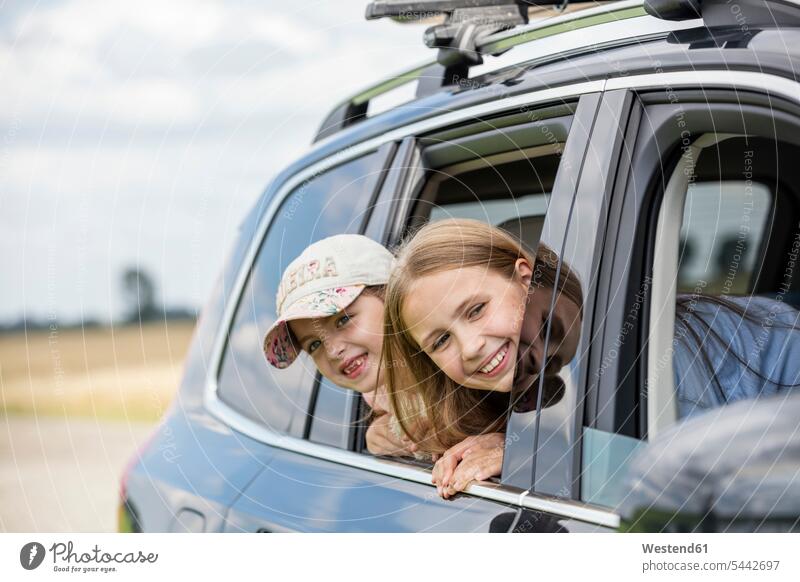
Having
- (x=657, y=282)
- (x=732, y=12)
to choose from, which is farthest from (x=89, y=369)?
(x=732, y=12)

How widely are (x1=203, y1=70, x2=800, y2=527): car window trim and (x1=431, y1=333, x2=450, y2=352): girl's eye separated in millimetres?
204

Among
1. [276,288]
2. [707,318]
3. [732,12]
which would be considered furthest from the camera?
[276,288]

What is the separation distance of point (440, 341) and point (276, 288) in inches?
21.0

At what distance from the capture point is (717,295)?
1.44 m

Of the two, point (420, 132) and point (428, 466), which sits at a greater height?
point (420, 132)

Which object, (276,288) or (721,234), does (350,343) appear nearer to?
(276,288)

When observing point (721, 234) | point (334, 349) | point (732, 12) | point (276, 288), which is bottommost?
point (334, 349)

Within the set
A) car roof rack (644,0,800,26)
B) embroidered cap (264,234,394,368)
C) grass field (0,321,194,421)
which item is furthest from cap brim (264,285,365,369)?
car roof rack (644,0,800,26)

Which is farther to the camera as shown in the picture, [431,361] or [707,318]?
[431,361]

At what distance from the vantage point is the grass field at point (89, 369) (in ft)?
6.29

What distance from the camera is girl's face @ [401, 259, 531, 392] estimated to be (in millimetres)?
1406

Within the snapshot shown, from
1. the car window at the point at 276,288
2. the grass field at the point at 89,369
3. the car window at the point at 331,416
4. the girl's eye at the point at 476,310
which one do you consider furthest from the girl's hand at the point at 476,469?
the grass field at the point at 89,369

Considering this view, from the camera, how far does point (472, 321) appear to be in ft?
4.73

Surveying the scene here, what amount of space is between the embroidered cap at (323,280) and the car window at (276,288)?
0.10 ft
